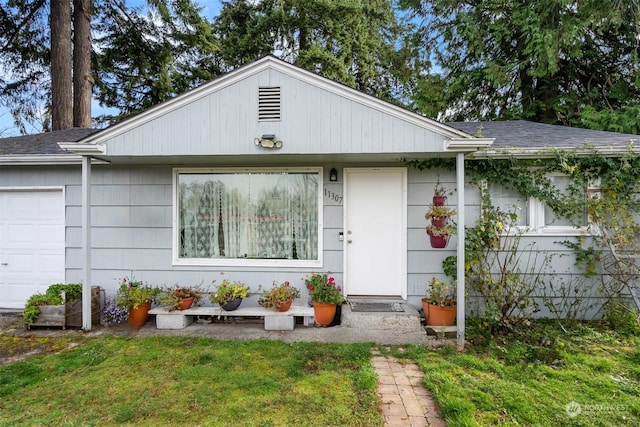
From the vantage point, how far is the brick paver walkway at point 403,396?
253 cm

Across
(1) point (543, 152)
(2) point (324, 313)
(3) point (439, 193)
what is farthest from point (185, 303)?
(1) point (543, 152)

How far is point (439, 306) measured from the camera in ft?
14.1

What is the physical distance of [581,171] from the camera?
462 centimetres

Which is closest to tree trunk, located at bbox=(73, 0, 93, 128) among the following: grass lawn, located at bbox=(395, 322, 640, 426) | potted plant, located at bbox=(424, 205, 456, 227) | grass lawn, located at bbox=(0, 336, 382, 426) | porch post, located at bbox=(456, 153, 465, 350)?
grass lawn, located at bbox=(0, 336, 382, 426)

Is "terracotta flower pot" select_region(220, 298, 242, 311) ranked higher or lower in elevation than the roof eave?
lower

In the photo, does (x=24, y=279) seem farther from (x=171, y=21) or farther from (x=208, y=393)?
(x=171, y=21)

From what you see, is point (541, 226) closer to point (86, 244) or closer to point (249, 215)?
point (249, 215)

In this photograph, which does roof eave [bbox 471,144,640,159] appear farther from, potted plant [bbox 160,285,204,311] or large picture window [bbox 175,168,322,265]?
potted plant [bbox 160,285,204,311]

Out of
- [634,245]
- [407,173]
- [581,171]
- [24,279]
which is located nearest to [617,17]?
[581,171]

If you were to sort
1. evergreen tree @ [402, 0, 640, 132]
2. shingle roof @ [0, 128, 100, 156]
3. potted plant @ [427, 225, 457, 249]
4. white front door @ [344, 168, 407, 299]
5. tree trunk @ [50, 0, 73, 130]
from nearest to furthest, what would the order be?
potted plant @ [427, 225, 457, 249] → white front door @ [344, 168, 407, 299] → shingle roof @ [0, 128, 100, 156] → evergreen tree @ [402, 0, 640, 132] → tree trunk @ [50, 0, 73, 130]

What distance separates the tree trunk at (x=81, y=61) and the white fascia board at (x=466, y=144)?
9817 millimetres

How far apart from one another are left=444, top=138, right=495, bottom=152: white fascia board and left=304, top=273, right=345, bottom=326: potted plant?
2.40 m

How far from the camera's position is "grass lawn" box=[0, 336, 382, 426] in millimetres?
2562

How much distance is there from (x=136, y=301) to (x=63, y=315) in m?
1.04
